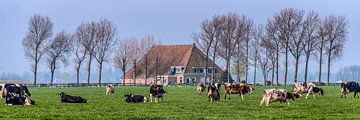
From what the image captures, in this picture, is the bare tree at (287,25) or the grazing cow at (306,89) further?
the bare tree at (287,25)

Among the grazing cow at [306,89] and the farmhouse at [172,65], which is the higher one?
the farmhouse at [172,65]

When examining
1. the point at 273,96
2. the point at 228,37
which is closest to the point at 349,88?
the point at 273,96

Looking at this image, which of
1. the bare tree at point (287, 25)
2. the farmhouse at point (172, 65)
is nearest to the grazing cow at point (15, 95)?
the bare tree at point (287, 25)

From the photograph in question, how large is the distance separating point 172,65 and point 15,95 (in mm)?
116545

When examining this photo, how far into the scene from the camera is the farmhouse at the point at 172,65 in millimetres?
150250

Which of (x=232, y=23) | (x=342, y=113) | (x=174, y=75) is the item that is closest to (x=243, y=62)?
(x=232, y=23)

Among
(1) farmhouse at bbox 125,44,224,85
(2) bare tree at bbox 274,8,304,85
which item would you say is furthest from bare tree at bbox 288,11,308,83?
(1) farmhouse at bbox 125,44,224,85

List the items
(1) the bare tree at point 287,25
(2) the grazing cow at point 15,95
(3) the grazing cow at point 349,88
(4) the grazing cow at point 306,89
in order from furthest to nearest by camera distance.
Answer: (1) the bare tree at point 287,25, (3) the grazing cow at point 349,88, (4) the grazing cow at point 306,89, (2) the grazing cow at point 15,95

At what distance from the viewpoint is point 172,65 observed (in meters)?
154

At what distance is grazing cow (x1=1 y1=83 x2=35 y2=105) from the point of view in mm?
34562

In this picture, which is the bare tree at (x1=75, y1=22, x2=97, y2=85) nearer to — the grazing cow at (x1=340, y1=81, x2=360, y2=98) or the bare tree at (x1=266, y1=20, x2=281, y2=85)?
the bare tree at (x1=266, y1=20, x2=281, y2=85)

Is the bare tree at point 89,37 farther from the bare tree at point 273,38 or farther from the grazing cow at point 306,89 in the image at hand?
the grazing cow at point 306,89

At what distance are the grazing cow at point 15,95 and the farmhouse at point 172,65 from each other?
4301 inches

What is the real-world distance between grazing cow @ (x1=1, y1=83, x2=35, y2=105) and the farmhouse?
10923cm
